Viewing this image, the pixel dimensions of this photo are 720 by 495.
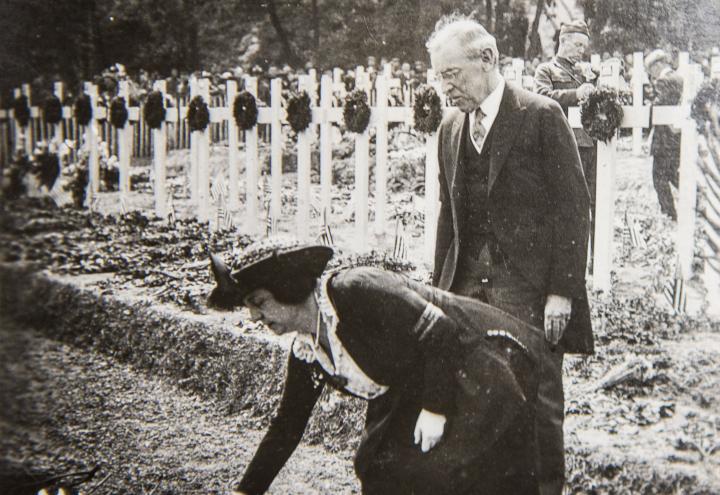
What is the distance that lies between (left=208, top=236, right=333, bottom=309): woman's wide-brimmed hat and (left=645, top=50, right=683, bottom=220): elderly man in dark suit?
47.4 inches

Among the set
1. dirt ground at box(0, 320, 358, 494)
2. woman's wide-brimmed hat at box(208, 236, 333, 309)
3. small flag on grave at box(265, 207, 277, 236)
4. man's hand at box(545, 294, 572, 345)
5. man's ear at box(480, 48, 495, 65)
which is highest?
man's ear at box(480, 48, 495, 65)

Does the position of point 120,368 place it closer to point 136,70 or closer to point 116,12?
point 136,70

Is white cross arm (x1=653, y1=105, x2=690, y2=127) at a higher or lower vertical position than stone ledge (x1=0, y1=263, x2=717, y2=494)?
higher

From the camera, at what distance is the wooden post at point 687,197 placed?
2678mm

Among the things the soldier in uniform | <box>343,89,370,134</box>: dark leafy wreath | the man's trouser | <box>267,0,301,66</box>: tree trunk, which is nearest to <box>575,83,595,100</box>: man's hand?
the soldier in uniform

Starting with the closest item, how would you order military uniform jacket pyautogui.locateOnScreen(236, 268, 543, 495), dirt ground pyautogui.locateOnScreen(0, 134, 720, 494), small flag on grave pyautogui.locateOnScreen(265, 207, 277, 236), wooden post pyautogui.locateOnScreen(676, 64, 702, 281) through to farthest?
military uniform jacket pyautogui.locateOnScreen(236, 268, 543, 495) < dirt ground pyautogui.locateOnScreen(0, 134, 720, 494) < wooden post pyautogui.locateOnScreen(676, 64, 702, 281) < small flag on grave pyautogui.locateOnScreen(265, 207, 277, 236)

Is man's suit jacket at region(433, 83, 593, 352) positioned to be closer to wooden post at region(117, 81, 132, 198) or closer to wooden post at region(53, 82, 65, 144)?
wooden post at region(117, 81, 132, 198)

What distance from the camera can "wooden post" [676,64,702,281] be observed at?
8.79 ft

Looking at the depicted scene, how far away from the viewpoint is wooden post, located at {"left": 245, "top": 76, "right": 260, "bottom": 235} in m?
3.07

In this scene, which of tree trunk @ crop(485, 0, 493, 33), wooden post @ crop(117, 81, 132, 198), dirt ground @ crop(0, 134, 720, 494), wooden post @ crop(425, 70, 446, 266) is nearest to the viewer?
dirt ground @ crop(0, 134, 720, 494)

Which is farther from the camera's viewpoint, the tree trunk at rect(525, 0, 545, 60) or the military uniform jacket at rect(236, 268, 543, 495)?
the tree trunk at rect(525, 0, 545, 60)

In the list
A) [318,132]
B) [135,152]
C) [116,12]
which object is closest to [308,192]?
[318,132]

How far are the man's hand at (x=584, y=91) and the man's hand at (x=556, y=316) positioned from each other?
717 millimetres

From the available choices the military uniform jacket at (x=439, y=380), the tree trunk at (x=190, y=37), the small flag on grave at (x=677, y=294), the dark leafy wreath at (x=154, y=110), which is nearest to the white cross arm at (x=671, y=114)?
the small flag on grave at (x=677, y=294)
